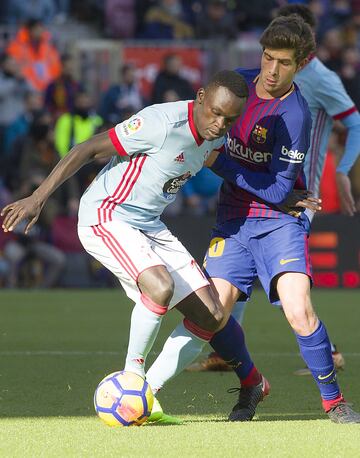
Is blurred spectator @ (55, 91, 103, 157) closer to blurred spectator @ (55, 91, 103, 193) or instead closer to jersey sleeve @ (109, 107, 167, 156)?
blurred spectator @ (55, 91, 103, 193)

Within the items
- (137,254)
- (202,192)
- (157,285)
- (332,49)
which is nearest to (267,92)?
(137,254)

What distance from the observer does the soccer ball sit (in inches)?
237

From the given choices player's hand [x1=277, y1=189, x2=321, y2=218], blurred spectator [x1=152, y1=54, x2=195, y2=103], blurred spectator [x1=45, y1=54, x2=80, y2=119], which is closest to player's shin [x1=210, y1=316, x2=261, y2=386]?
player's hand [x1=277, y1=189, x2=321, y2=218]

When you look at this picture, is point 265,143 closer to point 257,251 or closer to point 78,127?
point 257,251

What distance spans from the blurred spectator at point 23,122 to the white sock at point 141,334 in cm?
1016

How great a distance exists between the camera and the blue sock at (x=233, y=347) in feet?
22.0

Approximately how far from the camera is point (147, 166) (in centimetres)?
634

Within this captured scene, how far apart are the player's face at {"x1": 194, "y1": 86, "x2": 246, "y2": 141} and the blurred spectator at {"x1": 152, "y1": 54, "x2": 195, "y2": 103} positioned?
32.6 feet

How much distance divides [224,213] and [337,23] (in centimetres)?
1331

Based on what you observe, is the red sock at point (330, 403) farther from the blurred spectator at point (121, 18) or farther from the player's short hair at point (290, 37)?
the blurred spectator at point (121, 18)

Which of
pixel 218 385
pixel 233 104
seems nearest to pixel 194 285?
pixel 233 104

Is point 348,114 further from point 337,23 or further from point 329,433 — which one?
point 337,23

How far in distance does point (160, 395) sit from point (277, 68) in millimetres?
2192

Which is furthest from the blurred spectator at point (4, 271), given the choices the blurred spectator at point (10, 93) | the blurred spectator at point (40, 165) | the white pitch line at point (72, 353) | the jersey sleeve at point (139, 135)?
the jersey sleeve at point (139, 135)
